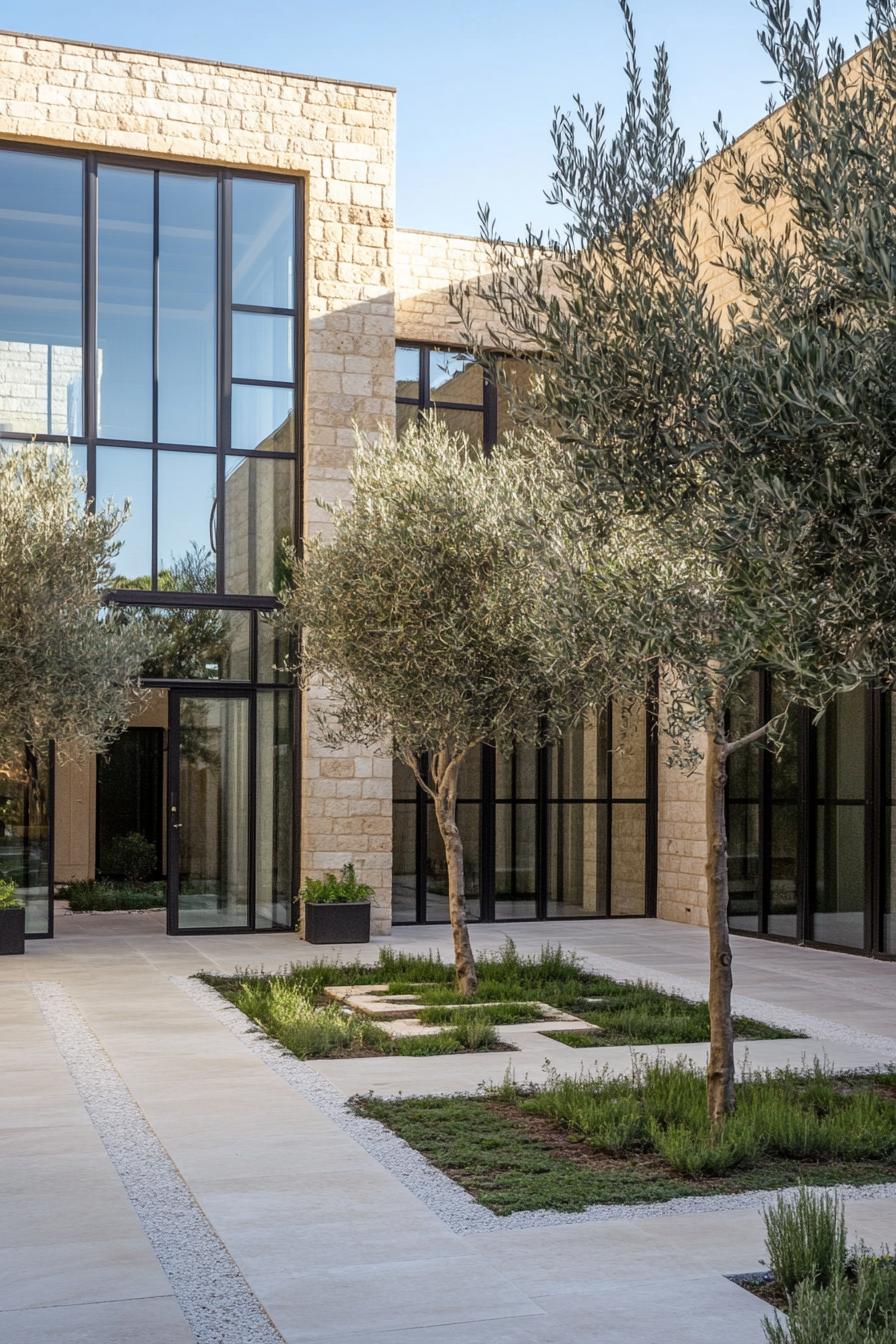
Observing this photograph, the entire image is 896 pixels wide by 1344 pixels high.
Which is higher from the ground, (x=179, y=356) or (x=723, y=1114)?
(x=179, y=356)

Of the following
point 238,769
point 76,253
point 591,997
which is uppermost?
point 76,253

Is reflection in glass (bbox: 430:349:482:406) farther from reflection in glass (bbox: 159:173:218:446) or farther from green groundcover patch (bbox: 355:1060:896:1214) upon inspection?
green groundcover patch (bbox: 355:1060:896:1214)

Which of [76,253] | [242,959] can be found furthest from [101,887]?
[76,253]

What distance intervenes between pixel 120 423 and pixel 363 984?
6560 millimetres

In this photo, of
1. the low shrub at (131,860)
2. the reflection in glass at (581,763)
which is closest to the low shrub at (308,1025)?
the reflection in glass at (581,763)

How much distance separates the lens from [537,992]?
1124 cm

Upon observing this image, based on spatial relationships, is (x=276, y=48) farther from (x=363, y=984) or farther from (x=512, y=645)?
(x=363, y=984)

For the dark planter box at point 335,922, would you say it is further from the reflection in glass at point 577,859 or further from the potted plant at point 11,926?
the reflection in glass at point 577,859

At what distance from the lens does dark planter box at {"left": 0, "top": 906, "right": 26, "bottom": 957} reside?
13586mm

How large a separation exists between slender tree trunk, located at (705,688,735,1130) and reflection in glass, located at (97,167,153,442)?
9.42m

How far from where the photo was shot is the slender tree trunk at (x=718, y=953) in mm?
6820

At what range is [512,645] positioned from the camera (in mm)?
10078

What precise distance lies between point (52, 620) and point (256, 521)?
3.98 m

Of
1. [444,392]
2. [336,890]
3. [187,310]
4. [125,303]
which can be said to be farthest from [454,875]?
[444,392]
